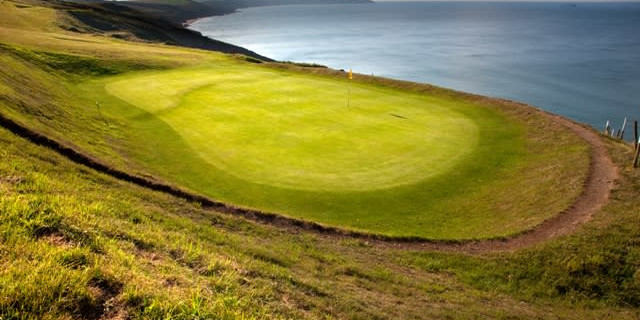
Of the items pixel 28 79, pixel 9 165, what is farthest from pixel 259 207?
pixel 28 79

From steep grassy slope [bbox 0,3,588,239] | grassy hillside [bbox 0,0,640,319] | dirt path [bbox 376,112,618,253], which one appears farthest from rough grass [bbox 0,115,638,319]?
steep grassy slope [bbox 0,3,588,239]

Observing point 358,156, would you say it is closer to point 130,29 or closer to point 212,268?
point 212,268

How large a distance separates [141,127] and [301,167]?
12787 millimetres

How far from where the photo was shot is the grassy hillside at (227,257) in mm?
6461

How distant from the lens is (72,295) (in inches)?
233

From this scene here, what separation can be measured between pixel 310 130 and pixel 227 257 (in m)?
15.1

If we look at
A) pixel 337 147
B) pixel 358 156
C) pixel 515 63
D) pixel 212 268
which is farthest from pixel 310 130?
pixel 515 63

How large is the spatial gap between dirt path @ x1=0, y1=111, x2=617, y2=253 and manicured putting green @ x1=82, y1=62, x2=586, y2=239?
56 cm

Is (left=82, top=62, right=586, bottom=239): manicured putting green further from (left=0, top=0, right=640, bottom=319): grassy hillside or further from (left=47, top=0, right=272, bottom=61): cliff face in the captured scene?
(left=47, top=0, right=272, bottom=61): cliff face

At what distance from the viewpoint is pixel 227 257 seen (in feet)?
34.8

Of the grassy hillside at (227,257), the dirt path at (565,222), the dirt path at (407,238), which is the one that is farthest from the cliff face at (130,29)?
the dirt path at (565,222)

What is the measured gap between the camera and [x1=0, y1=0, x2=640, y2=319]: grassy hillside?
6461 millimetres

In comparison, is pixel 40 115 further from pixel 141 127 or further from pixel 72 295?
pixel 72 295

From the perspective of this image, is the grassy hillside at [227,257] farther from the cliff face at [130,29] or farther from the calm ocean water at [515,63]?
the cliff face at [130,29]
